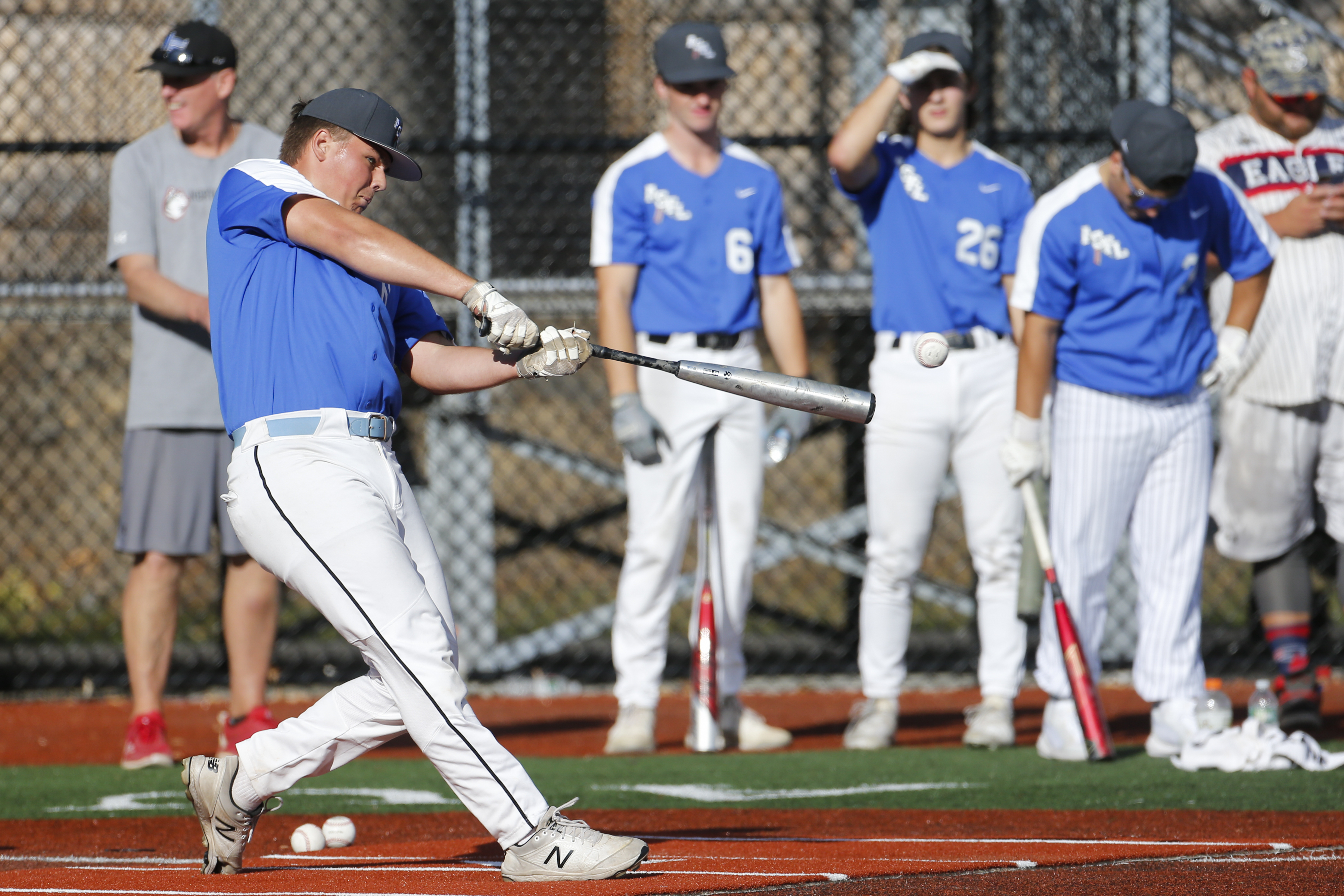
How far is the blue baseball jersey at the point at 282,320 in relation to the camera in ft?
10.8

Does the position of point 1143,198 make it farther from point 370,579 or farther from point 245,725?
point 245,725

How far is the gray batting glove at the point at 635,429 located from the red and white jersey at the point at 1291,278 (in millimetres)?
2058

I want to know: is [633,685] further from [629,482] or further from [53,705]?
[53,705]

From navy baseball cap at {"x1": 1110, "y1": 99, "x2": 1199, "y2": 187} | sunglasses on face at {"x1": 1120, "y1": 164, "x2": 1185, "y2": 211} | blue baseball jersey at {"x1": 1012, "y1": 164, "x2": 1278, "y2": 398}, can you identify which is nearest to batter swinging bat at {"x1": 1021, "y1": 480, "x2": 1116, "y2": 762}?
blue baseball jersey at {"x1": 1012, "y1": 164, "x2": 1278, "y2": 398}

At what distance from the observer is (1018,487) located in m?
5.26

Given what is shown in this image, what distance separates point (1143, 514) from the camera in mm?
5133

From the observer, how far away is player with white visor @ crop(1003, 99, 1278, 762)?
4.96 m

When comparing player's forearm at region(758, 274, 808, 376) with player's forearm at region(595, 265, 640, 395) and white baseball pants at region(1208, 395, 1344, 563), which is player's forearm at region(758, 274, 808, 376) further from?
white baseball pants at region(1208, 395, 1344, 563)

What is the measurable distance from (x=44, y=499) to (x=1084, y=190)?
8274 millimetres

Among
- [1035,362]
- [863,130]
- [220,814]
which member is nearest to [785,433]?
[1035,362]

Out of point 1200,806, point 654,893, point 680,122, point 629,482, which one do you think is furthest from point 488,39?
point 654,893

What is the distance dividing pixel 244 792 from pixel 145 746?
205 centimetres

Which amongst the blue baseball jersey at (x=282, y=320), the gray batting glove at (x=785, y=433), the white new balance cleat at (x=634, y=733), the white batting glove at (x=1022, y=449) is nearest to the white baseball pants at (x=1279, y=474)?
the white batting glove at (x=1022, y=449)

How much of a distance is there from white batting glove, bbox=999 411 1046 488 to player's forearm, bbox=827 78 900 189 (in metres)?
1.01
